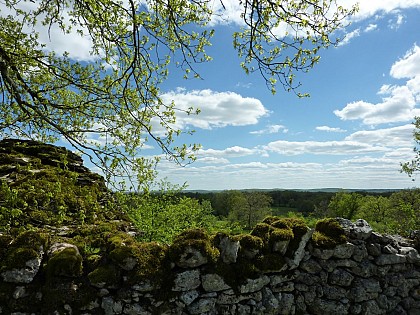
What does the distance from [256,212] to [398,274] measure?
166 ft

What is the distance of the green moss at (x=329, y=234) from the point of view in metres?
5.73

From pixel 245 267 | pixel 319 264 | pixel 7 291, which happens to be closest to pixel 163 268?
pixel 245 267

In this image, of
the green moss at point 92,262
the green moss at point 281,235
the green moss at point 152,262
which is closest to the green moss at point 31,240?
the green moss at point 92,262

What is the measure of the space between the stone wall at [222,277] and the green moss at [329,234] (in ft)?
0.11

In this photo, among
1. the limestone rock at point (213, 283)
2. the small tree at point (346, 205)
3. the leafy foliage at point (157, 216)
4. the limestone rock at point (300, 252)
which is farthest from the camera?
the small tree at point (346, 205)

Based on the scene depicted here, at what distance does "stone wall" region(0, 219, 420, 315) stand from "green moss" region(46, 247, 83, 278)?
0.01 m

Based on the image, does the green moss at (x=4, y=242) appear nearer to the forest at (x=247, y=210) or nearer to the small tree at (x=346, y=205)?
the forest at (x=247, y=210)

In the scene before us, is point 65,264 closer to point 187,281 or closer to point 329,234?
point 187,281

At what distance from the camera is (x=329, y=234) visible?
595 cm

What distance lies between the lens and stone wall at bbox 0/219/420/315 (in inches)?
171

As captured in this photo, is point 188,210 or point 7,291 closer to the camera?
point 7,291

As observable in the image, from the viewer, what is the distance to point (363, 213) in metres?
34.1

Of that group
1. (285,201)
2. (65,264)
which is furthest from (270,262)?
(285,201)

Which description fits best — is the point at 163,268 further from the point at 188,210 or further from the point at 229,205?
the point at 229,205
